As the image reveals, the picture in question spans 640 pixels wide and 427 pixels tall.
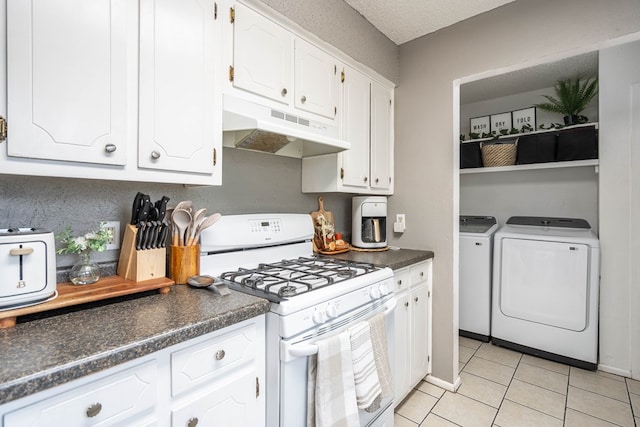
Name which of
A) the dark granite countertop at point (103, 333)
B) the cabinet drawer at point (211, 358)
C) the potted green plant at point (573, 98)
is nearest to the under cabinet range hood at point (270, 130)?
the dark granite countertop at point (103, 333)

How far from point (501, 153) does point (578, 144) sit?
2.03ft

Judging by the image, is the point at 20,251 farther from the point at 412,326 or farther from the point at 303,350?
the point at 412,326

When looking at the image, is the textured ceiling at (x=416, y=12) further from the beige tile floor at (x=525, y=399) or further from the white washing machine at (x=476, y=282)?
the beige tile floor at (x=525, y=399)

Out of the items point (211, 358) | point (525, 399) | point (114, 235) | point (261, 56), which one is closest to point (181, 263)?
point (114, 235)

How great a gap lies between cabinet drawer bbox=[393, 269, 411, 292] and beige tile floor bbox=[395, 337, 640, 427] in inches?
31.8

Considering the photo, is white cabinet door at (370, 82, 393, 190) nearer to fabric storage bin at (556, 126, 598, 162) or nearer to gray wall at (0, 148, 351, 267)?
gray wall at (0, 148, 351, 267)

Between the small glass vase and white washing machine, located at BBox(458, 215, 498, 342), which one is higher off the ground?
the small glass vase

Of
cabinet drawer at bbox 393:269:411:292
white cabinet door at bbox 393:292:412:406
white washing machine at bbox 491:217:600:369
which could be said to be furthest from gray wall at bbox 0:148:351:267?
white washing machine at bbox 491:217:600:369

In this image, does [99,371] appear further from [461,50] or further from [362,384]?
[461,50]

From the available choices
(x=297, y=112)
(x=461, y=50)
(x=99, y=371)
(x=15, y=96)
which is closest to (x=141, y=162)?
(x=15, y=96)

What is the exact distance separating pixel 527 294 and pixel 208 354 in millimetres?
2845

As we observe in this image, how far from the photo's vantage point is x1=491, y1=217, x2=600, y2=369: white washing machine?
2467mm

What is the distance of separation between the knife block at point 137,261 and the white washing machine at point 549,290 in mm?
2874

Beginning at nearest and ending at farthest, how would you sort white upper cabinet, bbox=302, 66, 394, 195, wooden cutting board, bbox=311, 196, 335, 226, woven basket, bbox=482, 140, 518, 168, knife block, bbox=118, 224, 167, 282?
knife block, bbox=118, 224, 167, 282
white upper cabinet, bbox=302, 66, 394, 195
wooden cutting board, bbox=311, 196, 335, 226
woven basket, bbox=482, 140, 518, 168
